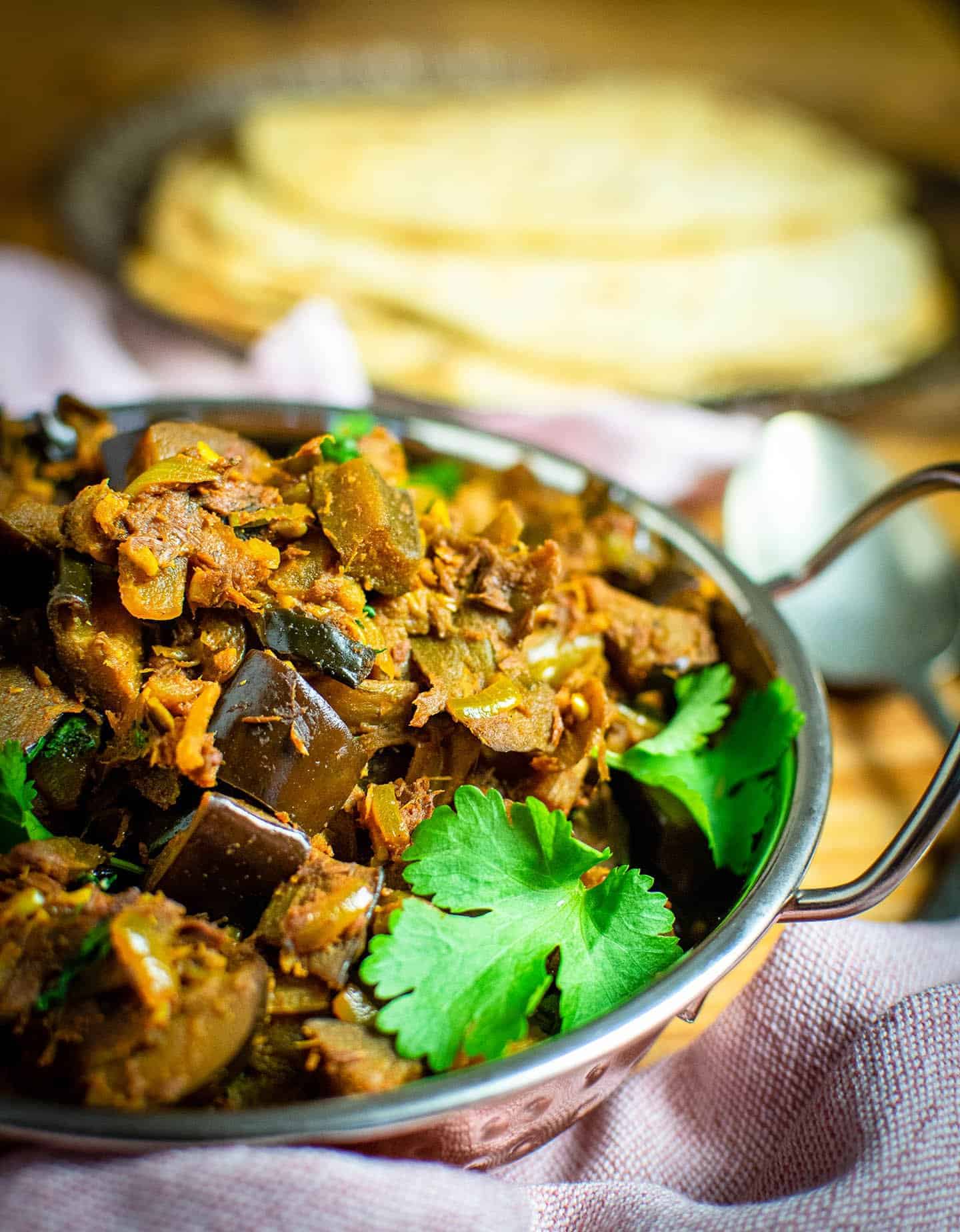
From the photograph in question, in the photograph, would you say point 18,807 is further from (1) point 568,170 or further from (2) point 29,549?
(1) point 568,170

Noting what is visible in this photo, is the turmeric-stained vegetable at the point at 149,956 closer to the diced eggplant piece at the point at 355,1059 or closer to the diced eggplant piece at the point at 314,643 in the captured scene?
the diced eggplant piece at the point at 355,1059

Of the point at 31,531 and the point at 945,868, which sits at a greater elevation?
the point at 31,531

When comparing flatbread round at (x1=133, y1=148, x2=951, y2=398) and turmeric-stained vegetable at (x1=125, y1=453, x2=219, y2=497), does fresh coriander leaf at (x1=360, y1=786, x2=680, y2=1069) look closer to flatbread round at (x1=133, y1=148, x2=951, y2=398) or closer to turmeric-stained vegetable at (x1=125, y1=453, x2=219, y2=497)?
turmeric-stained vegetable at (x1=125, y1=453, x2=219, y2=497)

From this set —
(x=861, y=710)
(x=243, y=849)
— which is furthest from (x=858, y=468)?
(x=243, y=849)

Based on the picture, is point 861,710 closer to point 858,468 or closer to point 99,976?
point 858,468

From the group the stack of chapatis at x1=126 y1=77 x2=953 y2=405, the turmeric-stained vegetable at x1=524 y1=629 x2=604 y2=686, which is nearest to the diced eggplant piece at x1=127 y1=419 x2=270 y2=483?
the turmeric-stained vegetable at x1=524 y1=629 x2=604 y2=686

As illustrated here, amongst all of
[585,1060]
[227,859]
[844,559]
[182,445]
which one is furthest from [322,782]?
[844,559]
